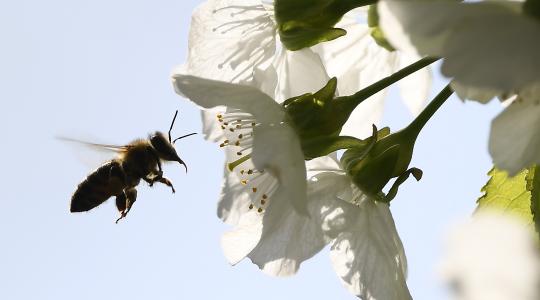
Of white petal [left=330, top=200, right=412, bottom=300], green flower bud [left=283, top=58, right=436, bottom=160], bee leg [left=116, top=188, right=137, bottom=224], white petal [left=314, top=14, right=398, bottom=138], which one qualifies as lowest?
bee leg [left=116, top=188, right=137, bottom=224]

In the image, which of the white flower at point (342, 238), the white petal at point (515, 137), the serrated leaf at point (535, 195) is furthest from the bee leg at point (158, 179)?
the white petal at point (515, 137)

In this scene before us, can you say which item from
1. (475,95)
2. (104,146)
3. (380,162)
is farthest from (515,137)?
(104,146)

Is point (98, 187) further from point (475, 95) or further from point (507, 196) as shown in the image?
point (475, 95)

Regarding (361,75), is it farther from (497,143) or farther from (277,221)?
(497,143)

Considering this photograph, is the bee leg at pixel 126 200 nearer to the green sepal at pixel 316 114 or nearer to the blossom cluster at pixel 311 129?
the blossom cluster at pixel 311 129

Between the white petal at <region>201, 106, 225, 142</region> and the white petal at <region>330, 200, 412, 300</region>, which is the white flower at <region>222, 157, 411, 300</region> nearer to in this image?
the white petal at <region>330, 200, 412, 300</region>

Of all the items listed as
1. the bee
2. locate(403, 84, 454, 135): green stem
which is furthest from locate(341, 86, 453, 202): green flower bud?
the bee

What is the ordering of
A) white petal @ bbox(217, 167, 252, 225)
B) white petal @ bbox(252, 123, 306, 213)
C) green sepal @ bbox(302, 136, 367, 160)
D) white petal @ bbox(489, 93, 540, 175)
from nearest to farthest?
1. white petal @ bbox(489, 93, 540, 175)
2. white petal @ bbox(252, 123, 306, 213)
3. green sepal @ bbox(302, 136, 367, 160)
4. white petal @ bbox(217, 167, 252, 225)

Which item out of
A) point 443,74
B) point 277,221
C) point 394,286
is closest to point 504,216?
point 394,286
